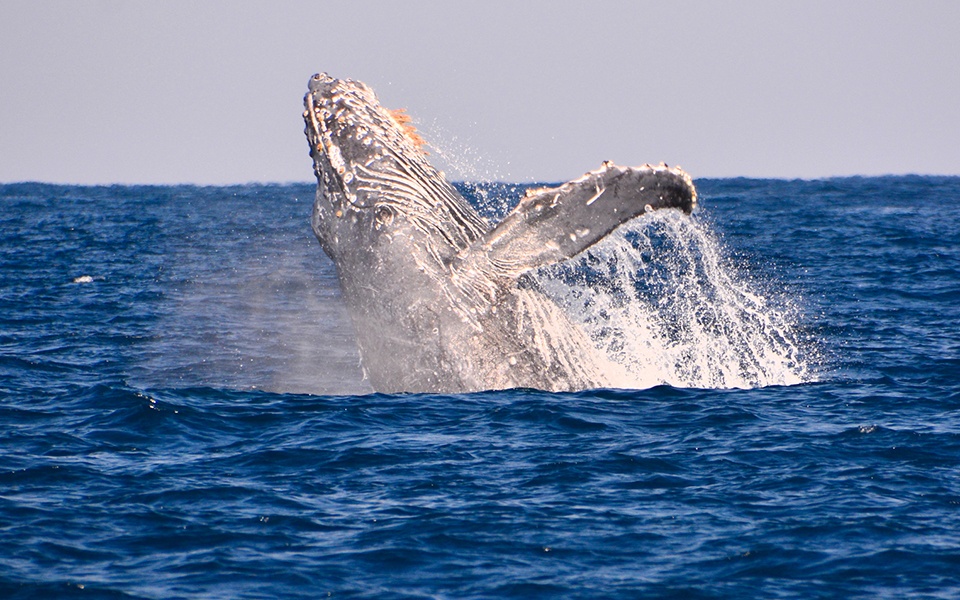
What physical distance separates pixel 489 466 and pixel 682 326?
39.3 ft

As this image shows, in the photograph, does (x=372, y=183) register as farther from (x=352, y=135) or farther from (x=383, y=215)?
(x=352, y=135)

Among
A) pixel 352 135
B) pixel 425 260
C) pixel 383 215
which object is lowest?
pixel 425 260

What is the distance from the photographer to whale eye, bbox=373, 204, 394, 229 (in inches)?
555

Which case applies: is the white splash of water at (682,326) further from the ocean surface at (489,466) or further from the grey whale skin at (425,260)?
the grey whale skin at (425,260)

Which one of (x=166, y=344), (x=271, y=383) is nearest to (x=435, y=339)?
(x=271, y=383)

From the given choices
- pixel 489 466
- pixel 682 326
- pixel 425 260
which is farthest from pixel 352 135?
pixel 682 326

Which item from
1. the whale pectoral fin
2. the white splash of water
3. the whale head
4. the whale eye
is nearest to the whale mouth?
the whale head

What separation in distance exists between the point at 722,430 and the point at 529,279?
282 cm

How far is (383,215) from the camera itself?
14125 millimetres

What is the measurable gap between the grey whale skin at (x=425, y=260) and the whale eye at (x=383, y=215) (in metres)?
0.01

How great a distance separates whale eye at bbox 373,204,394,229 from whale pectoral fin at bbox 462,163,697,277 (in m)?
1.21

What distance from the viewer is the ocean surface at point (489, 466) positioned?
9414 millimetres

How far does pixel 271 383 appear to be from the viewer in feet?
58.6

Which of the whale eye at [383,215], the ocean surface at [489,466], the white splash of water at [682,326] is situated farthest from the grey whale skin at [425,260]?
the white splash of water at [682,326]
